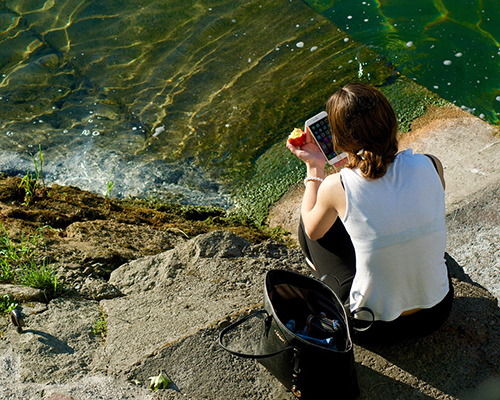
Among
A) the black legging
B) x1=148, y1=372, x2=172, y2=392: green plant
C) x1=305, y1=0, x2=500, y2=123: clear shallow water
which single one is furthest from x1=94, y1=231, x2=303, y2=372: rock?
x1=305, y1=0, x2=500, y2=123: clear shallow water

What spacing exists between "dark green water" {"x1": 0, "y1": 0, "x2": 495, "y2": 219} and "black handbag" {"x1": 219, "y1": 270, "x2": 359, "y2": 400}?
260 cm

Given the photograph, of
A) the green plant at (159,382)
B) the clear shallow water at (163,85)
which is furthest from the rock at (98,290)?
the clear shallow water at (163,85)

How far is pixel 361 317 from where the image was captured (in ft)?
7.99

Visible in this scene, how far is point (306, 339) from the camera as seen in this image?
221cm

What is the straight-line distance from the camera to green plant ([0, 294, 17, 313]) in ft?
9.38

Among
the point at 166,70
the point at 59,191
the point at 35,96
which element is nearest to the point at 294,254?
the point at 59,191

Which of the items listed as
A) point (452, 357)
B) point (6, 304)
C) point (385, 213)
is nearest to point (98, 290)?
point (6, 304)

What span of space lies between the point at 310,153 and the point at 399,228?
34.3 inches

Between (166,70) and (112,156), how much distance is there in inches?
68.2

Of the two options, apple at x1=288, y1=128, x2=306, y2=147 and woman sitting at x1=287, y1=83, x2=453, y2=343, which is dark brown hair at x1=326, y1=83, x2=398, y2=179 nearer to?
woman sitting at x1=287, y1=83, x2=453, y2=343

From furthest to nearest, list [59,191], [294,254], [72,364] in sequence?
[59,191] → [294,254] → [72,364]

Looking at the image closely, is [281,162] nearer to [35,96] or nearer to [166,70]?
[166,70]

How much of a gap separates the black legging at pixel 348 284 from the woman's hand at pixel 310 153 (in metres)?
0.34

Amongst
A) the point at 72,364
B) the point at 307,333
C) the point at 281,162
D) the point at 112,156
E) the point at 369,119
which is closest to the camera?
the point at 369,119
